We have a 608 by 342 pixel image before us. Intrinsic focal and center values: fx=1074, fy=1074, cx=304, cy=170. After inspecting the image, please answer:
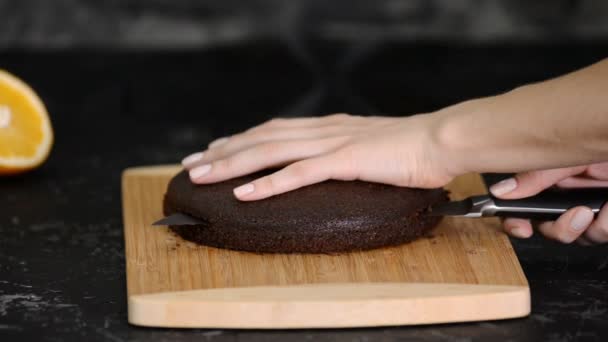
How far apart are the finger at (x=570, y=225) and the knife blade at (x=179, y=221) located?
1.80ft

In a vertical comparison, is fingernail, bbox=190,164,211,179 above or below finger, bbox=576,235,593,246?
above

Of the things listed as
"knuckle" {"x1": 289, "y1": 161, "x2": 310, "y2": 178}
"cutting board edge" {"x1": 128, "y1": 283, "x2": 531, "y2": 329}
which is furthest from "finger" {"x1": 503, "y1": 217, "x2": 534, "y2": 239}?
"knuckle" {"x1": 289, "y1": 161, "x2": 310, "y2": 178}

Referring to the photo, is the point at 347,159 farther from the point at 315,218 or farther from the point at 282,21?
the point at 282,21

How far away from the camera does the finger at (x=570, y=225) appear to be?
1.66 metres

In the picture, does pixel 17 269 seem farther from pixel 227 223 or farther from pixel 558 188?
pixel 558 188

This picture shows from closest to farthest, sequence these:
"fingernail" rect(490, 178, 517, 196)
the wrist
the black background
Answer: the wrist → "fingernail" rect(490, 178, 517, 196) → the black background

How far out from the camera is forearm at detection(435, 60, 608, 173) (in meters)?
1.48

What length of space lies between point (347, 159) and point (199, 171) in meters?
0.25

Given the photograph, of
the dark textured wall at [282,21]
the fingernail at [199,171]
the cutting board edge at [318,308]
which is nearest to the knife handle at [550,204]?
the cutting board edge at [318,308]

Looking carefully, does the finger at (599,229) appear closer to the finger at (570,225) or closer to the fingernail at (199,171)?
the finger at (570,225)

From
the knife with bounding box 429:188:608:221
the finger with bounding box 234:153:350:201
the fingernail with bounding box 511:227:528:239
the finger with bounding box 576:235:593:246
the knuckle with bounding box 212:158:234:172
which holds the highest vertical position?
the knuckle with bounding box 212:158:234:172

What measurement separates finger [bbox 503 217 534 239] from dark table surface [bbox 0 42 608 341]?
0.04 meters

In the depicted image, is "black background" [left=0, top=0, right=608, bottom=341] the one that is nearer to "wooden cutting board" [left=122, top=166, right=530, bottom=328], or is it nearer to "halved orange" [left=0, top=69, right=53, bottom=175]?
"halved orange" [left=0, top=69, right=53, bottom=175]

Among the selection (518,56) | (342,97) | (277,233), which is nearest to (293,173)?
(277,233)
